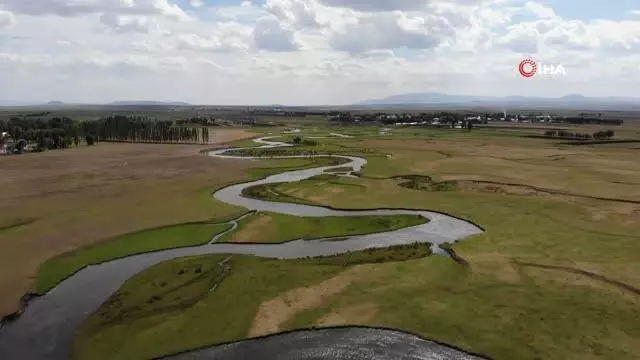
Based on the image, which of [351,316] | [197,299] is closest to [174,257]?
[197,299]

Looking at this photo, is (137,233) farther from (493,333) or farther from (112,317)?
(493,333)

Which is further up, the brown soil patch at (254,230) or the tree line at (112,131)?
the tree line at (112,131)

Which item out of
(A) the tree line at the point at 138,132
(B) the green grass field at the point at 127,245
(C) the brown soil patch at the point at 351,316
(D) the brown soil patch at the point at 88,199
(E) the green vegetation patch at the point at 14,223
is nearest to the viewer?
(C) the brown soil patch at the point at 351,316

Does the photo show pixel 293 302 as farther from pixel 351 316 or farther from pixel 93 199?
pixel 93 199

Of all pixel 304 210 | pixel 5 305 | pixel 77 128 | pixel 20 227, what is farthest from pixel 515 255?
pixel 77 128

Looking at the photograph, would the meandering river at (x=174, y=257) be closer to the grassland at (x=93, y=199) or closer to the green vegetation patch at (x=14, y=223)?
the grassland at (x=93, y=199)

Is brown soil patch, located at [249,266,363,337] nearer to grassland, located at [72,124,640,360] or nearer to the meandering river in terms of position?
grassland, located at [72,124,640,360]

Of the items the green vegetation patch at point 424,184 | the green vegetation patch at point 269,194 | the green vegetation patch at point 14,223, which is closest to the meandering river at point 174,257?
the green vegetation patch at point 269,194
